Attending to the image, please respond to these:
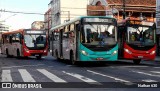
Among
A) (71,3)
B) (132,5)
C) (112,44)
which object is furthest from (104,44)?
(71,3)

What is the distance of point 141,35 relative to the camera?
2558 centimetres

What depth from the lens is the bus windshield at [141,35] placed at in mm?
25547

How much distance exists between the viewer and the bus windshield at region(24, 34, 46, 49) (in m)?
35.1

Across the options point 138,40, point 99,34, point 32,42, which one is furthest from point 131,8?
point 99,34

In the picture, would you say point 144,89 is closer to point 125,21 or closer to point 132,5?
point 125,21

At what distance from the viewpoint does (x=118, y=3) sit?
2857 inches

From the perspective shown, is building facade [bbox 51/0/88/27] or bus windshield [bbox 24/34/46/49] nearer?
bus windshield [bbox 24/34/46/49]

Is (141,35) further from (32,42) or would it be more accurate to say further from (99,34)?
(32,42)

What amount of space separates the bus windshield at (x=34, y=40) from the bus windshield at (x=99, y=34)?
1362 cm

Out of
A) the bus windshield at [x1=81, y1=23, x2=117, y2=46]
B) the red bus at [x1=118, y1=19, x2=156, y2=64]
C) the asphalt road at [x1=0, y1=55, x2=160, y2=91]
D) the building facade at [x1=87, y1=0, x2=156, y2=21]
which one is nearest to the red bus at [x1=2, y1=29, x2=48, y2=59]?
the red bus at [x1=118, y1=19, x2=156, y2=64]

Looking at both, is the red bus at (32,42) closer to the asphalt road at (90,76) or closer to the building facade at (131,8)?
the asphalt road at (90,76)

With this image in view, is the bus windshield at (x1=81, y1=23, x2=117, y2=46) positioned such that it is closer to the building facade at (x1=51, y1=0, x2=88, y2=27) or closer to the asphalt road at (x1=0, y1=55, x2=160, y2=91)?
the asphalt road at (x1=0, y1=55, x2=160, y2=91)

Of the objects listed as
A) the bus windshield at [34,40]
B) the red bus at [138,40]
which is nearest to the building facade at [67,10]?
the bus windshield at [34,40]

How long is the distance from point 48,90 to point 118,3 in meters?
62.4
